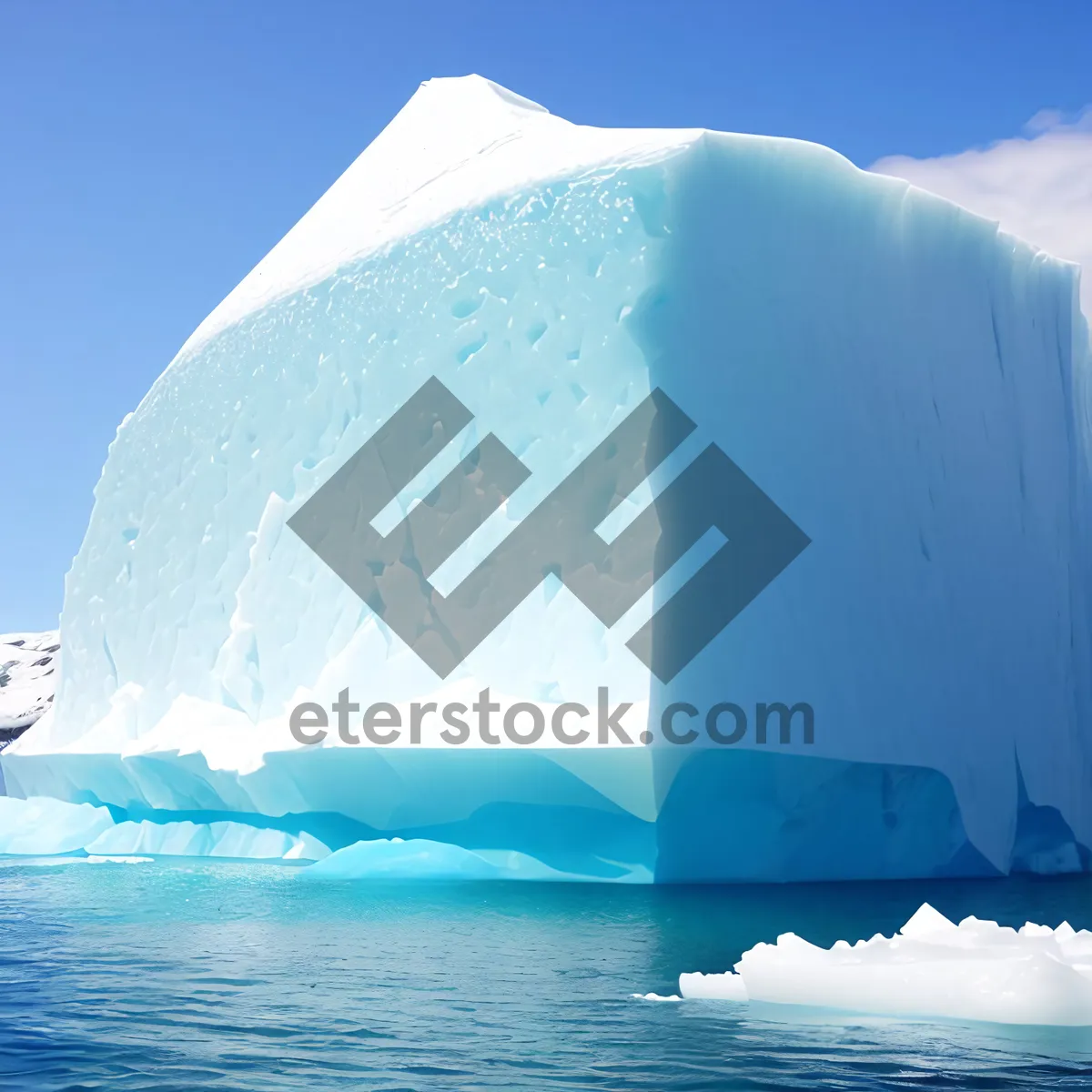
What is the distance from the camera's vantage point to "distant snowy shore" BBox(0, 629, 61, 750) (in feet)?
91.5

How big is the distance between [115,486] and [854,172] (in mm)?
7694

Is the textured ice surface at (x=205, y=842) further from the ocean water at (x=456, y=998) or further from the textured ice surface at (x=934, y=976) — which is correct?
the textured ice surface at (x=934, y=976)

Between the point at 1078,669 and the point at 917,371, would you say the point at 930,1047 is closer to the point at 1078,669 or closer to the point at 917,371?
the point at 917,371

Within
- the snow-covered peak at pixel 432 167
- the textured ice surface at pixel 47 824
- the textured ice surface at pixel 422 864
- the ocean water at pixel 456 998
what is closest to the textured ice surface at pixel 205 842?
the textured ice surface at pixel 47 824

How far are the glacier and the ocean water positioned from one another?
0.84 m

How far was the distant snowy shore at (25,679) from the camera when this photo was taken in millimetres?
27875

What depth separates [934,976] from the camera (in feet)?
14.5

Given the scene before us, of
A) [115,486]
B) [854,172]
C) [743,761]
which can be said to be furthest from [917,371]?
[115,486]

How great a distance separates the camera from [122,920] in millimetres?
7020

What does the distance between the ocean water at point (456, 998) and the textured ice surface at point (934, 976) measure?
108mm

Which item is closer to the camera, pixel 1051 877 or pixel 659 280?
pixel 659 280

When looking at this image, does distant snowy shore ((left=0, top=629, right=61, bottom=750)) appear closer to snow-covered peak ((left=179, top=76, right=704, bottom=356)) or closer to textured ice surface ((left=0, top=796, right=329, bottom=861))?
textured ice surface ((left=0, top=796, right=329, bottom=861))

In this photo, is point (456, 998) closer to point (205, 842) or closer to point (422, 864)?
point (422, 864)

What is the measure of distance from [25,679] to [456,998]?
28197 mm
